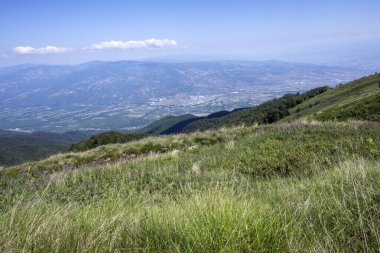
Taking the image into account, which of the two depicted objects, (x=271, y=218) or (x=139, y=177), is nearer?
(x=271, y=218)

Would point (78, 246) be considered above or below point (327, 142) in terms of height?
above

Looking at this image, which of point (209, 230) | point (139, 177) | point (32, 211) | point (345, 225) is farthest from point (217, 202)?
point (139, 177)

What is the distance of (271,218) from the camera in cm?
299

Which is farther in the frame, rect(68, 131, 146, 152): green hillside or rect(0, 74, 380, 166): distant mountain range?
rect(68, 131, 146, 152): green hillside

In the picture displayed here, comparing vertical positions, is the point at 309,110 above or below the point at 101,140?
above

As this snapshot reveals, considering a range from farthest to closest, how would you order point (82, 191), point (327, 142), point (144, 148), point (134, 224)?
point (144, 148)
point (327, 142)
point (82, 191)
point (134, 224)

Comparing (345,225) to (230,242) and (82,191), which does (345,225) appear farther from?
(82,191)

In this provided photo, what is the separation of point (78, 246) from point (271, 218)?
169 cm

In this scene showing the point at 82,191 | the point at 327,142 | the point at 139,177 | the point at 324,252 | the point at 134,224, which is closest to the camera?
the point at 324,252

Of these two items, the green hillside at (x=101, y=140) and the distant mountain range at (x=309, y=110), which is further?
the green hillside at (x=101, y=140)

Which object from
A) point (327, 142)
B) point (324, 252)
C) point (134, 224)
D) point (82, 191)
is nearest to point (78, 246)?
point (134, 224)

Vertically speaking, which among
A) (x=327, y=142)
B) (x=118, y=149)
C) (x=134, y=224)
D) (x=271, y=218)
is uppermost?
(x=271, y=218)

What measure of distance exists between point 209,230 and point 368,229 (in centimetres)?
133

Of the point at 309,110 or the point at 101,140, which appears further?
the point at 309,110
